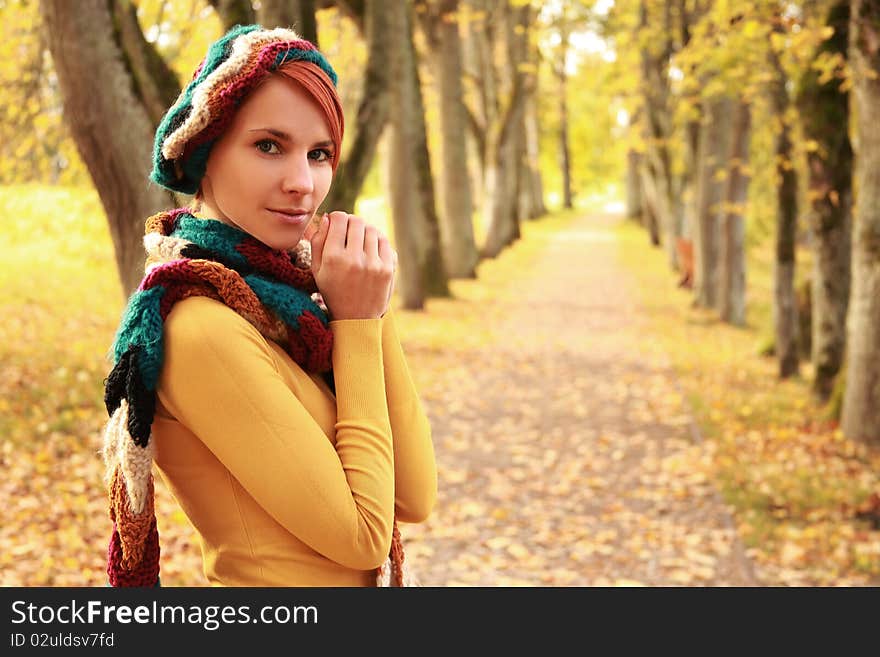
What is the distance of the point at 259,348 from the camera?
1679mm

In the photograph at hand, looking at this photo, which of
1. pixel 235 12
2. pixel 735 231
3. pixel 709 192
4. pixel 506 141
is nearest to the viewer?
pixel 235 12

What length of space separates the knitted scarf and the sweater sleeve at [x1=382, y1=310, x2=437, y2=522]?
14 cm

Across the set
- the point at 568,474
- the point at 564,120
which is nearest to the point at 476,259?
the point at 568,474

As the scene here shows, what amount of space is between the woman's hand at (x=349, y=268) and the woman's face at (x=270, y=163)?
62 mm

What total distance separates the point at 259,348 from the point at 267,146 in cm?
39

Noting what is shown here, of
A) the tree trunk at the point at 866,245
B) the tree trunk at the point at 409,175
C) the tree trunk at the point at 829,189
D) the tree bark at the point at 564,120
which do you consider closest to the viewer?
the tree trunk at the point at 866,245

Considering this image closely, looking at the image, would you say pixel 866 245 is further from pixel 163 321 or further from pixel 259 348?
pixel 163 321

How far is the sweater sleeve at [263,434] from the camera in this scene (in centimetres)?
163

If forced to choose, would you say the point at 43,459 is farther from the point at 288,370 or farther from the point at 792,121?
the point at 792,121

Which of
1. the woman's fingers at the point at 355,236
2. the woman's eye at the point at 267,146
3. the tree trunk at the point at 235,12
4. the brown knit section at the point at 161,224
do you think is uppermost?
the tree trunk at the point at 235,12

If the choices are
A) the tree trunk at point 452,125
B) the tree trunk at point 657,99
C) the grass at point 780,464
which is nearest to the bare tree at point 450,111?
the tree trunk at point 452,125

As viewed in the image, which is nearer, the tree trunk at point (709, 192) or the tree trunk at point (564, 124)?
the tree trunk at point (709, 192)

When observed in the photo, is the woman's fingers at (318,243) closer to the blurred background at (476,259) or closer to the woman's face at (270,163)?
the woman's face at (270,163)

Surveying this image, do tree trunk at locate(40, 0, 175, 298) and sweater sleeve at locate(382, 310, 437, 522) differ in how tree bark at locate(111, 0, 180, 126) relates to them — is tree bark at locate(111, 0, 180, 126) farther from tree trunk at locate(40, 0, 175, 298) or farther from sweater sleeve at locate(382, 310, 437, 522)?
sweater sleeve at locate(382, 310, 437, 522)
